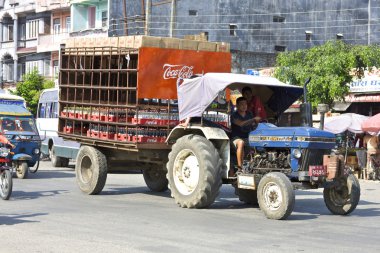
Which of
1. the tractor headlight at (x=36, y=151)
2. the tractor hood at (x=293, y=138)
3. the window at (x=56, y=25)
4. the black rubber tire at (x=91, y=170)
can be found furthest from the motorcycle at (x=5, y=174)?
the window at (x=56, y=25)

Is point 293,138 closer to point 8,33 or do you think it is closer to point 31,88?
point 31,88

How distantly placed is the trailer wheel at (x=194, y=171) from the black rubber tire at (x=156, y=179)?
305cm

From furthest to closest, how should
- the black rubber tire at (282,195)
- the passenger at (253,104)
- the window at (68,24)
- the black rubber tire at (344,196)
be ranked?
the window at (68,24) < the passenger at (253,104) < the black rubber tire at (344,196) < the black rubber tire at (282,195)

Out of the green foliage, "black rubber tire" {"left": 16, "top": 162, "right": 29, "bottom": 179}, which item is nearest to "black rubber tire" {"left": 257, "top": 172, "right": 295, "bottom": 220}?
"black rubber tire" {"left": 16, "top": 162, "right": 29, "bottom": 179}

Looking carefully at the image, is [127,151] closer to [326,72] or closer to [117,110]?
[117,110]

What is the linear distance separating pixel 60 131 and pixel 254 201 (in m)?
5.65

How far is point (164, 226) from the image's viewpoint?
12.0 meters

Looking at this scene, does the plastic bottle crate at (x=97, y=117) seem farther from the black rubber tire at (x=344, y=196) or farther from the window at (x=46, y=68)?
the window at (x=46, y=68)

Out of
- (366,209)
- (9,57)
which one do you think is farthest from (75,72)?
(9,57)

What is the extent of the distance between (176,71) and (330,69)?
50.5 feet

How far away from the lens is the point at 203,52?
54.3 ft

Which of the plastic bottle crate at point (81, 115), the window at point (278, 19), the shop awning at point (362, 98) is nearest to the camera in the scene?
the plastic bottle crate at point (81, 115)

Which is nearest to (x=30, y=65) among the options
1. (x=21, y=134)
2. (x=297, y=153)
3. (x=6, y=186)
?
(x=21, y=134)

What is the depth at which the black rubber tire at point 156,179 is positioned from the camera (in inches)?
717
